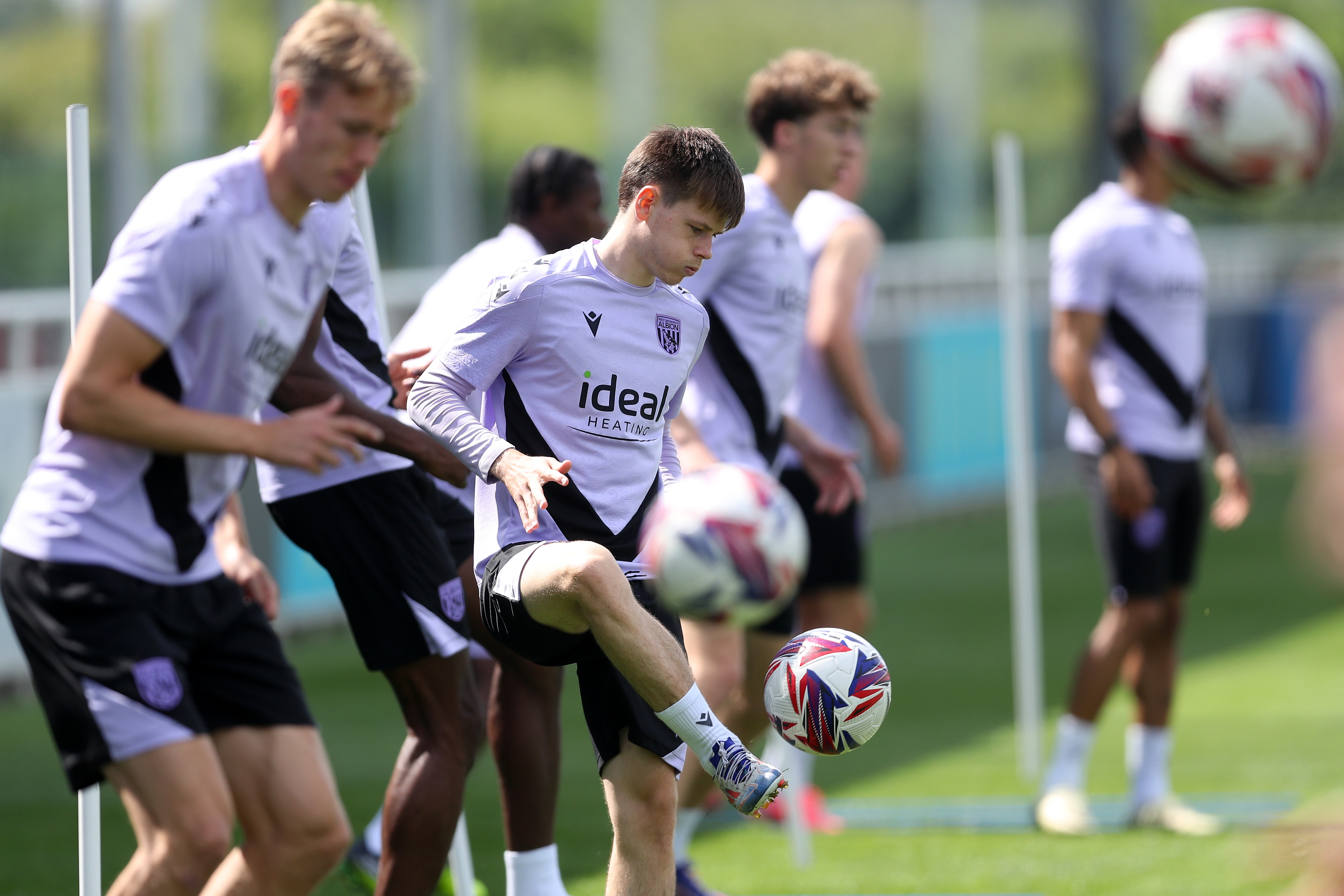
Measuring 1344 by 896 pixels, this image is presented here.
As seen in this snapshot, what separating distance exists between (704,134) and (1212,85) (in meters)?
2.06

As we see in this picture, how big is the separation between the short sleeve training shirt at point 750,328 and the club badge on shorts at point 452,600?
1227 millimetres

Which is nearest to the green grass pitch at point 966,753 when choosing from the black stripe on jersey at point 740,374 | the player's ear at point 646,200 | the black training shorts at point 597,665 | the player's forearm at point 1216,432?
the player's forearm at point 1216,432

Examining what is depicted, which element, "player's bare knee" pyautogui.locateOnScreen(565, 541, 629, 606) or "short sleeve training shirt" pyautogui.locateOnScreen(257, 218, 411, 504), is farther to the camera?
"short sleeve training shirt" pyautogui.locateOnScreen(257, 218, 411, 504)

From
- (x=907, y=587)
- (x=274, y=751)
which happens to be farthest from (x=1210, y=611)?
(x=274, y=751)

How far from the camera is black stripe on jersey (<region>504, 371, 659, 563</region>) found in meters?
4.27

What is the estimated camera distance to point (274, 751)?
3967 millimetres

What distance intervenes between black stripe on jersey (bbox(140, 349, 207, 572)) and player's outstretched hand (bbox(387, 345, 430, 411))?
2.84 ft

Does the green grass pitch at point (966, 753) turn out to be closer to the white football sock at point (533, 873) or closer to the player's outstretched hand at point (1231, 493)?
the white football sock at point (533, 873)

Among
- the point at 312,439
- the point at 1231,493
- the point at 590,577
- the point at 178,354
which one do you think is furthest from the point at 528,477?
the point at 1231,493

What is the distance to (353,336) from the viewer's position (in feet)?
16.0

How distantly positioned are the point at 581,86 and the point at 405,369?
43.4 metres

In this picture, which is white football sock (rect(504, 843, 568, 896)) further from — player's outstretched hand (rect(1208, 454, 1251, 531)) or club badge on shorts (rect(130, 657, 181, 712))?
player's outstretched hand (rect(1208, 454, 1251, 531))

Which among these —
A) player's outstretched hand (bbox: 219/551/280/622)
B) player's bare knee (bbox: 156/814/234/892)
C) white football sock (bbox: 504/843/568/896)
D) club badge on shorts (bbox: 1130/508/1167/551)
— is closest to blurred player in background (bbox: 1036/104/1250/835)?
club badge on shorts (bbox: 1130/508/1167/551)

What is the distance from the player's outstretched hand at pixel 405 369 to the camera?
15.4 feet
